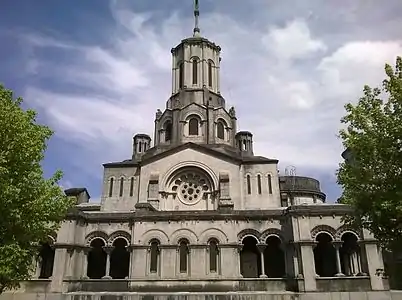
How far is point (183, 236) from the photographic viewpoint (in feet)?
86.9

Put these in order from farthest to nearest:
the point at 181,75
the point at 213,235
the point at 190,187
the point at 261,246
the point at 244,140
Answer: the point at 244,140
the point at 181,75
the point at 190,187
the point at 213,235
the point at 261,246

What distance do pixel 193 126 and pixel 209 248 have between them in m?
15.5

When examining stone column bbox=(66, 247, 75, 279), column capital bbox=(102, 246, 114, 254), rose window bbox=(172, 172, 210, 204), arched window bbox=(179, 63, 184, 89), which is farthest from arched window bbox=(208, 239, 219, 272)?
arched window bbox=(179, 63, 184, 89)

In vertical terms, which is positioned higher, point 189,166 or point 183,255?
point 189,166

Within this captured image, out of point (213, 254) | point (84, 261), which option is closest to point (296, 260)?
point (213, 254)

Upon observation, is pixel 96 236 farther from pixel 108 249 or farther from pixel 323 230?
pixel 323 230

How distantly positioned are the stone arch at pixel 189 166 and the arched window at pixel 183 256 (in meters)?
8.26

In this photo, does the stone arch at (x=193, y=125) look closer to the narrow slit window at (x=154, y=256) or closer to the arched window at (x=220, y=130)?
the arched window at (x=220, y=130)

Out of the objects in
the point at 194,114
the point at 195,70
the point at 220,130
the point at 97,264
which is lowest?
the point at 97,264

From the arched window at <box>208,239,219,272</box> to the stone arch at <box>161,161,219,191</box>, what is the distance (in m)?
7.98

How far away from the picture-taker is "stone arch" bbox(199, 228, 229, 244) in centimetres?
2630

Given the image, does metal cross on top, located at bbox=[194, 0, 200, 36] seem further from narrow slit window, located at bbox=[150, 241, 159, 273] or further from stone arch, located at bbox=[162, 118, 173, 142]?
narrow slit window, located at bbox=[150, 241, 159, 273]

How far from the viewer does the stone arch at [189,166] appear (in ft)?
112

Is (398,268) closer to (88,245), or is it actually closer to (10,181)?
(88,245)
